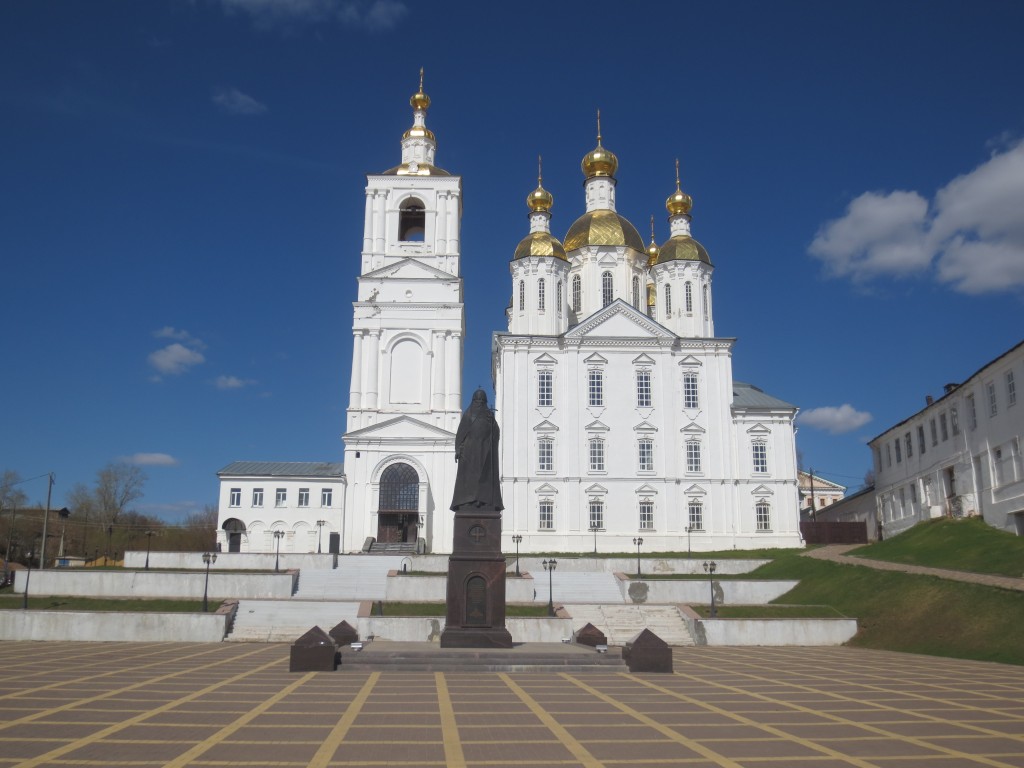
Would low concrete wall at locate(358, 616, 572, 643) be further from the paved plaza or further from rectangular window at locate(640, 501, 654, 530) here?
rectangular window at locate(640, 501, 654, 530)

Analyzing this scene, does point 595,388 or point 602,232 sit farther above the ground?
point 602,232

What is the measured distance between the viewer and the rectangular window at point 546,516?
48.9 m

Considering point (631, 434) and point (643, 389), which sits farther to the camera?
point (643, 389)

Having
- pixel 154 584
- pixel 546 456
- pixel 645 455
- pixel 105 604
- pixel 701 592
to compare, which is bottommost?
pixel 105 604

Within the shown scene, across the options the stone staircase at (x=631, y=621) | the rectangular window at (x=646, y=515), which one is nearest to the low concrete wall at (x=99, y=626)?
the stone staircase at (x=631, y=621)

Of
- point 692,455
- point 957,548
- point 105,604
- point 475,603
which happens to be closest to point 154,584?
point 105,604

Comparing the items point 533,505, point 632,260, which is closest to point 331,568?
point 533,505

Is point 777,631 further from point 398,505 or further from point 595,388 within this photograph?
point 398,505

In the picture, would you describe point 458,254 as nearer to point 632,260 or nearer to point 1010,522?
point 632,260

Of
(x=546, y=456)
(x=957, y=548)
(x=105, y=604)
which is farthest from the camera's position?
(x=546, y=456)

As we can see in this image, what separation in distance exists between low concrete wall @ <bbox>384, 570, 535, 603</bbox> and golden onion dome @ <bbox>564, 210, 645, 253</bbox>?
2686 centimetres

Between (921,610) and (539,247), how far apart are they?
3297 centimetres

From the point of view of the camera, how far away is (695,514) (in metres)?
49.8

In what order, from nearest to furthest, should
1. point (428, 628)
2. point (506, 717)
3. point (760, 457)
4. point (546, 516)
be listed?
point (506, 717), point (428, 628), point (546, 516), point (760, 457)
